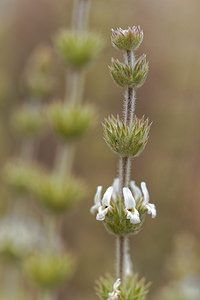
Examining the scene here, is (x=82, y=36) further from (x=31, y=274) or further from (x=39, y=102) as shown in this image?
(x=31, y=274)

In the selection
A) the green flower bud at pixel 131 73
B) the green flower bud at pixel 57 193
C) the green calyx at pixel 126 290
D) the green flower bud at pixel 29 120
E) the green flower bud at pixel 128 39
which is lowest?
the green calyx at pixel 126 290

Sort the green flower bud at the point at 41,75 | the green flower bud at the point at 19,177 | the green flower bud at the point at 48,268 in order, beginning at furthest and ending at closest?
the green flower bud at the point at 19,177 < the green flower bud at the point at 41,75 < the green flower bud at the point at 48,268

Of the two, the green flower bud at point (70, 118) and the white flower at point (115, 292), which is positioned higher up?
the green flower bud at point (70, 118)

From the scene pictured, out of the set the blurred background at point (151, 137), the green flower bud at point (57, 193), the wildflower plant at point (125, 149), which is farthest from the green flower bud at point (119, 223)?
the blurred background at point (151, 137)

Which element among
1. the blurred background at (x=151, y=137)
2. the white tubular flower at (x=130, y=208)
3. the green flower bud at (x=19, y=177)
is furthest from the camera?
the blurred background at (x=151, y=137)

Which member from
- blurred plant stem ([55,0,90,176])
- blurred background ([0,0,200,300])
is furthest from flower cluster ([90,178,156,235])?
blurred background ([0,0,200,300])

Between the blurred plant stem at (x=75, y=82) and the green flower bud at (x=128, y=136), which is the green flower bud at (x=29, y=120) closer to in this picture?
the blurred plant stem at (x=75, y=82)

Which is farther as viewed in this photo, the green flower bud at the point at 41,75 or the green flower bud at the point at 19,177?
the green flower bud at the point at 19,177

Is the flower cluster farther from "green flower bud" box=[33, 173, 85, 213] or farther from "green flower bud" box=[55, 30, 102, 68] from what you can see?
"green flower bud" box=[55, 30, 102, 68]

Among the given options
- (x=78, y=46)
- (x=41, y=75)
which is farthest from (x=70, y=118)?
(x=41, y=75)
